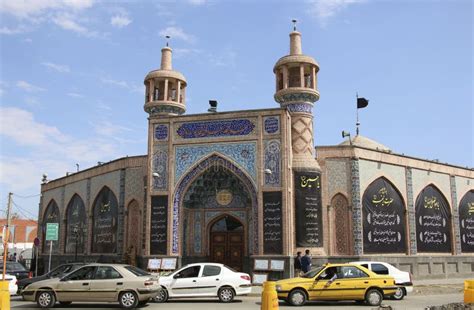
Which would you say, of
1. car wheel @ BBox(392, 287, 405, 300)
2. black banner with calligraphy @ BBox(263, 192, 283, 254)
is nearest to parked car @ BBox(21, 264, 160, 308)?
car wheel @ BBox(392, 287, 405, 300)

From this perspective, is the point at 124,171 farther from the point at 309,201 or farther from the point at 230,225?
the point at 309,201

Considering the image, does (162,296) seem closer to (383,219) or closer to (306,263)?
(306,263)

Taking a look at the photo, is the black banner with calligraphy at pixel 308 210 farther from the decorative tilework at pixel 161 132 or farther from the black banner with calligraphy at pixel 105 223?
the black banner with calligraphy at pixel 105 223

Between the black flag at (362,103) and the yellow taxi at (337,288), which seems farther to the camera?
the black flag at (362,103)

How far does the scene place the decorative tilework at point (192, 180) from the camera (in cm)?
1891

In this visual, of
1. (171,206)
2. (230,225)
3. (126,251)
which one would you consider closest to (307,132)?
(230,225)

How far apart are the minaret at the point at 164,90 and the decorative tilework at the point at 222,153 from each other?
4.07 metres

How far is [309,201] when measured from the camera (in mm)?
19203

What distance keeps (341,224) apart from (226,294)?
818 centimetres

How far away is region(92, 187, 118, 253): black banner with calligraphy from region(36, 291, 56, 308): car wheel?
11250mm

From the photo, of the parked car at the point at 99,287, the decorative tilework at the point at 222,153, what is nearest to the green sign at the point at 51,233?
the decorative tilework at the point at 222,153

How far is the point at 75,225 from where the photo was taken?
1080 inches

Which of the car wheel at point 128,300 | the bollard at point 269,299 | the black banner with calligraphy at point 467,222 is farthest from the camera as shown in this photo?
the black banner with calligraphy at point 467,222

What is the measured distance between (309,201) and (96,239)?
11862mm
